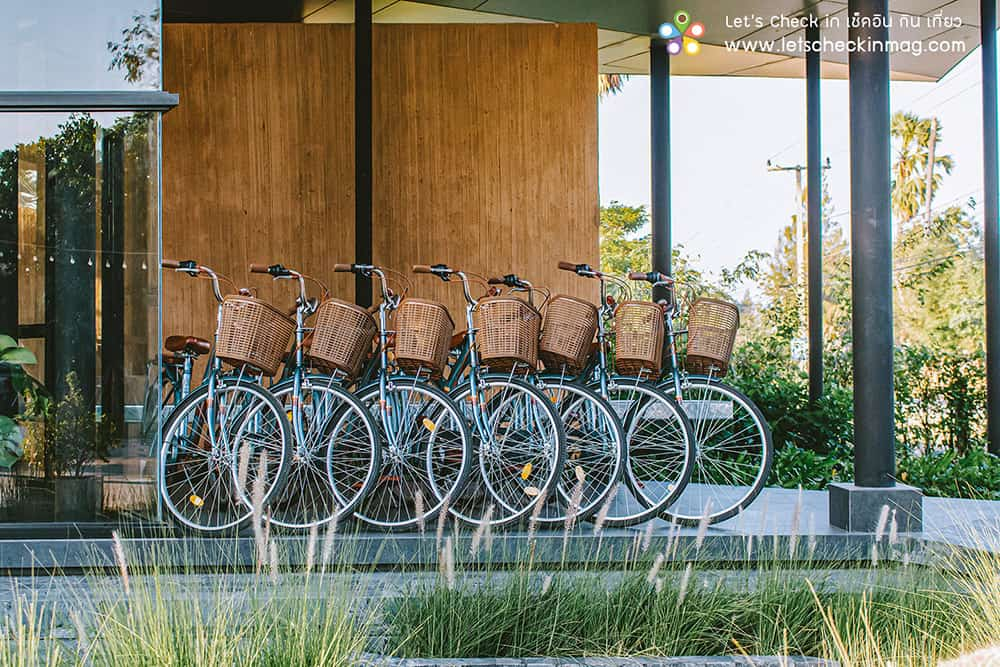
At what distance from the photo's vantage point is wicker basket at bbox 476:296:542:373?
430cm

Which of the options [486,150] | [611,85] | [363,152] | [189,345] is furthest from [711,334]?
[611,85]

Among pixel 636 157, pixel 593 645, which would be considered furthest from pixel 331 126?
pixel 636 157

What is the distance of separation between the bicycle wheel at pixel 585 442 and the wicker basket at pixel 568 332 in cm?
11

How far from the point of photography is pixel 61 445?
4.16 meters

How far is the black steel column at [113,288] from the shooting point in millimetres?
4164

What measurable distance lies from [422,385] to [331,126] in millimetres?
3308

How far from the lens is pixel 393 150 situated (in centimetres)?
702

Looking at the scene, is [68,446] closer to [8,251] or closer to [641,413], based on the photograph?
[8,251]

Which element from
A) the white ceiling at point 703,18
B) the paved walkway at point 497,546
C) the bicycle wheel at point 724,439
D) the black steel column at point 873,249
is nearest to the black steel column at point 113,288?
the paved walkway at point 497,546

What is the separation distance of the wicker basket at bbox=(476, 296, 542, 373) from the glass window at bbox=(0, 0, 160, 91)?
5.45ft

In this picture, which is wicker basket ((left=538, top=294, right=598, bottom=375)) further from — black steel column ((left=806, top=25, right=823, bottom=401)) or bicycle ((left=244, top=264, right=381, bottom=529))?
black steel column ((left=806, top=25, right=823, bottom=401))

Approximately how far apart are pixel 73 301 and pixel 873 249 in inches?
131

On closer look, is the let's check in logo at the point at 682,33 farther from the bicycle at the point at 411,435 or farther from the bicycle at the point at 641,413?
the bicycle at the point at 411,435

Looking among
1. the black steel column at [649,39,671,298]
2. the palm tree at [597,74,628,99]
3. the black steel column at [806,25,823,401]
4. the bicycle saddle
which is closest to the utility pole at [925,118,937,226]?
the palm tree at [597,74,628,99]
